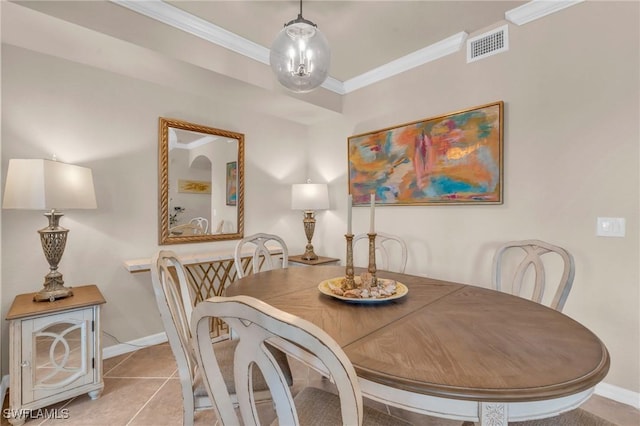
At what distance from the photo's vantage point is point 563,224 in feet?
6.32

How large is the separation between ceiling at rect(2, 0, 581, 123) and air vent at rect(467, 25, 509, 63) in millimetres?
56

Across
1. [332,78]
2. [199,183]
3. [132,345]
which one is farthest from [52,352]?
[332,78]

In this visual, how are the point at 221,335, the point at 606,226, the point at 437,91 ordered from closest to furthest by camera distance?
1. the point at 606,226
2. the point at 437,91
3. the point at 221,335

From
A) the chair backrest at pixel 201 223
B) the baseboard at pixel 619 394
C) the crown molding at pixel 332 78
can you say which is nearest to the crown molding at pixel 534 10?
the crown molding at pixel 332 78

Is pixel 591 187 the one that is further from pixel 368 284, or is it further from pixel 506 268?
pixel 368 284

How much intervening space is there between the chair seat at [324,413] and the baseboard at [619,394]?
160cm

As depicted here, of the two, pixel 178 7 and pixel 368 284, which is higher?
pixel 178 7

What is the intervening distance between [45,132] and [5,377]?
1.61m

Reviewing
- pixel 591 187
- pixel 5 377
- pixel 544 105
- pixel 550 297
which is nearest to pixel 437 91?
pixel 544 105

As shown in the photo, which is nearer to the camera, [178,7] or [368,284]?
[368,284]

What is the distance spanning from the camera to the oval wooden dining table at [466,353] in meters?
0.71

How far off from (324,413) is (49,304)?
1.74 meters

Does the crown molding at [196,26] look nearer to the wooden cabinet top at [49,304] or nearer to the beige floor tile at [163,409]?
the wooden cabinet top at [49,304]

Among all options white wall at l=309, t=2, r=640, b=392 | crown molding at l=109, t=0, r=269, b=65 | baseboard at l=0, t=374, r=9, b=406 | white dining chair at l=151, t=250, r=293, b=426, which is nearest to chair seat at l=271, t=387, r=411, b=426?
white dining chair at l=151, t=250, r=293, b=426
